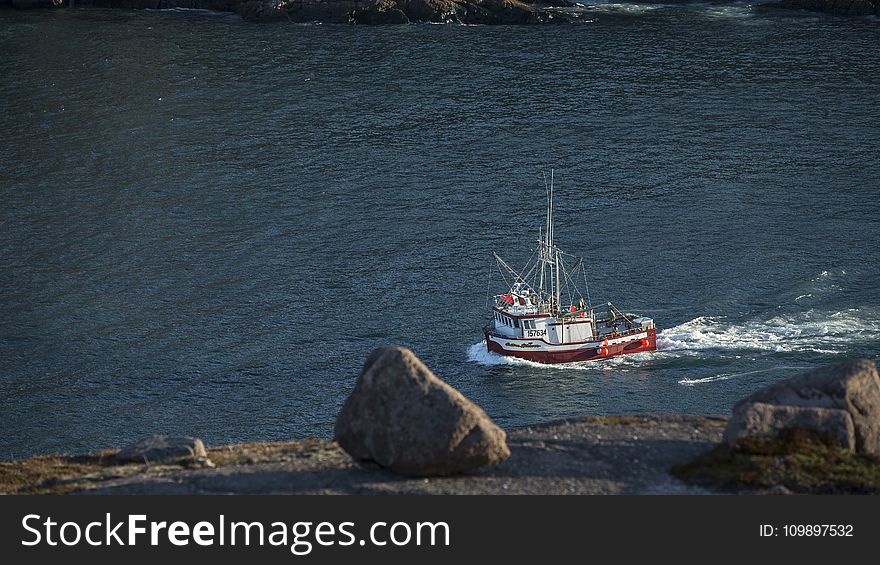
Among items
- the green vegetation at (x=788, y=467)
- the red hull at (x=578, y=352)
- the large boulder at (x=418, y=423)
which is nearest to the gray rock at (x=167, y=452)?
the large boulder at (x=418, y=423)

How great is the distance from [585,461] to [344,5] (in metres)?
152

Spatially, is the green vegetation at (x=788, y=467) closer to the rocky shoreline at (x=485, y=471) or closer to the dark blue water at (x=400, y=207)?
the rocky shoreline at (x=485, y=471)

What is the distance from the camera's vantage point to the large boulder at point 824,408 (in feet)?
163

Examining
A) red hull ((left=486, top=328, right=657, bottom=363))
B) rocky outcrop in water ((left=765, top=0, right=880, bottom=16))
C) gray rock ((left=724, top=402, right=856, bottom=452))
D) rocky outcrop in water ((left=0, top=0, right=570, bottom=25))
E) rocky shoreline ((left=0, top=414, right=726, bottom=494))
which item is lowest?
red hull ((left=486, top=328, right=657, bottom=363))

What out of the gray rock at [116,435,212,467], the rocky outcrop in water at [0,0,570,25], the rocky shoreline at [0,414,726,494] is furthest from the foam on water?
the rocky outcrop in water at [0,0,570,25]

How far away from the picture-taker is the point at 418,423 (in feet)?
155

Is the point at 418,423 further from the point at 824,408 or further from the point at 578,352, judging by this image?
the point at 578,352

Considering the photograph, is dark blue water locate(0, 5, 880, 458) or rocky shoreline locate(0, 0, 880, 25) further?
rocky shoreline locate(0, 0, 880, 25)

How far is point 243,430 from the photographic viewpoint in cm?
8756

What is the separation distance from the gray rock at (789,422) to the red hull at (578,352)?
5210cm

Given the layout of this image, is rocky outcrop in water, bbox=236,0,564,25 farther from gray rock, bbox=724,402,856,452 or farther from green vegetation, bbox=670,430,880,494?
green vegetation, bbox=670,430,880,494

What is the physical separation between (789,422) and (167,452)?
26.1m

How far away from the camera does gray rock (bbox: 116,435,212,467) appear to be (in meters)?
56.6

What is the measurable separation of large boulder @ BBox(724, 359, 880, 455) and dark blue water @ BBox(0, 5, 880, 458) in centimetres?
3953
